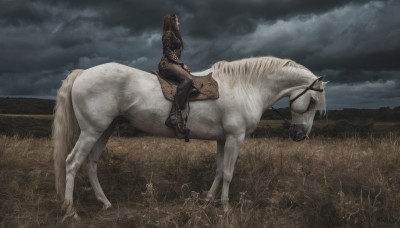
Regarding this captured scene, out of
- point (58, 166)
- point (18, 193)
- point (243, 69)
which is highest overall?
point (243, 69)

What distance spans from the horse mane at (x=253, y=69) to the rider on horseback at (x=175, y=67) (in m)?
0.67

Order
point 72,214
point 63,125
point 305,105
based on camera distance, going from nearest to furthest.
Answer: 1. point 72,214
2. point 63,125
3. point 305,105

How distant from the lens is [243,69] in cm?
719

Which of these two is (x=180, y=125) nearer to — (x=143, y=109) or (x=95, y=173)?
(x=143, y=109)

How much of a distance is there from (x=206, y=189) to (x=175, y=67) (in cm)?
237

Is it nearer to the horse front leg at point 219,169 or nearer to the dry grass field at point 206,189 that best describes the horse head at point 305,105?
the dry grass field at point 206,189

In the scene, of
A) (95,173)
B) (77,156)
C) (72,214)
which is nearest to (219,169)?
(95,173)

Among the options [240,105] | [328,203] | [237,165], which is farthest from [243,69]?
[328,203]

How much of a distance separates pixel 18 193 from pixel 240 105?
4005mm

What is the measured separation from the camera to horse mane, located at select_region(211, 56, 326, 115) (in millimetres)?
7121

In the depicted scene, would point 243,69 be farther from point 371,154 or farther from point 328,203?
point 371,154

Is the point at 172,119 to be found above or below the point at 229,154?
above

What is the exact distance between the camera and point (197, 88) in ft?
22.1

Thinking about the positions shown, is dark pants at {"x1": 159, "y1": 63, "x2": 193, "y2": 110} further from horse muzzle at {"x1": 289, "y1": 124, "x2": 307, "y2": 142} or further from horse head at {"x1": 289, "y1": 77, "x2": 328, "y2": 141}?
horse muzzle at {"x1": 289, "y1": 124, "x2": 307, "y2": 142}
